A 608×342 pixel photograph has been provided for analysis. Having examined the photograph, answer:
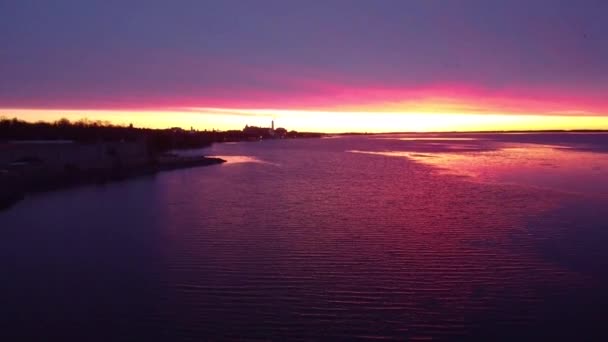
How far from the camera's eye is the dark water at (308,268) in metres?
7.00

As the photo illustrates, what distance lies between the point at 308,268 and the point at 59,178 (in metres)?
18.1

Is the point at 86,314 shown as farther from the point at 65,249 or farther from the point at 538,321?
the point at 538,321

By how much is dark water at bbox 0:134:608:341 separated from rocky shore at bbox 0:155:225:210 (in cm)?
245

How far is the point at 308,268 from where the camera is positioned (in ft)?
30.9

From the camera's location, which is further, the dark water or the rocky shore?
the rocky shore

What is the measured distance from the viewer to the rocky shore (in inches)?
783

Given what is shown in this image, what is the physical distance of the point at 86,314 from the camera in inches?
290

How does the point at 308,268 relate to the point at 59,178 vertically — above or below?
A: above

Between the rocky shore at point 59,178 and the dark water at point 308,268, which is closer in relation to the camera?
the dark water at point 308,268

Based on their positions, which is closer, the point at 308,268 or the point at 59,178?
the point at 308,268

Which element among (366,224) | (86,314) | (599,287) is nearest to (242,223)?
(366,224)

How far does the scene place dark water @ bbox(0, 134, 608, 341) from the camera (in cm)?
700

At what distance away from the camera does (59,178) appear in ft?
80.4

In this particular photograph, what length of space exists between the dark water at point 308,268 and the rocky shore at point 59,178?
2.45 meters
